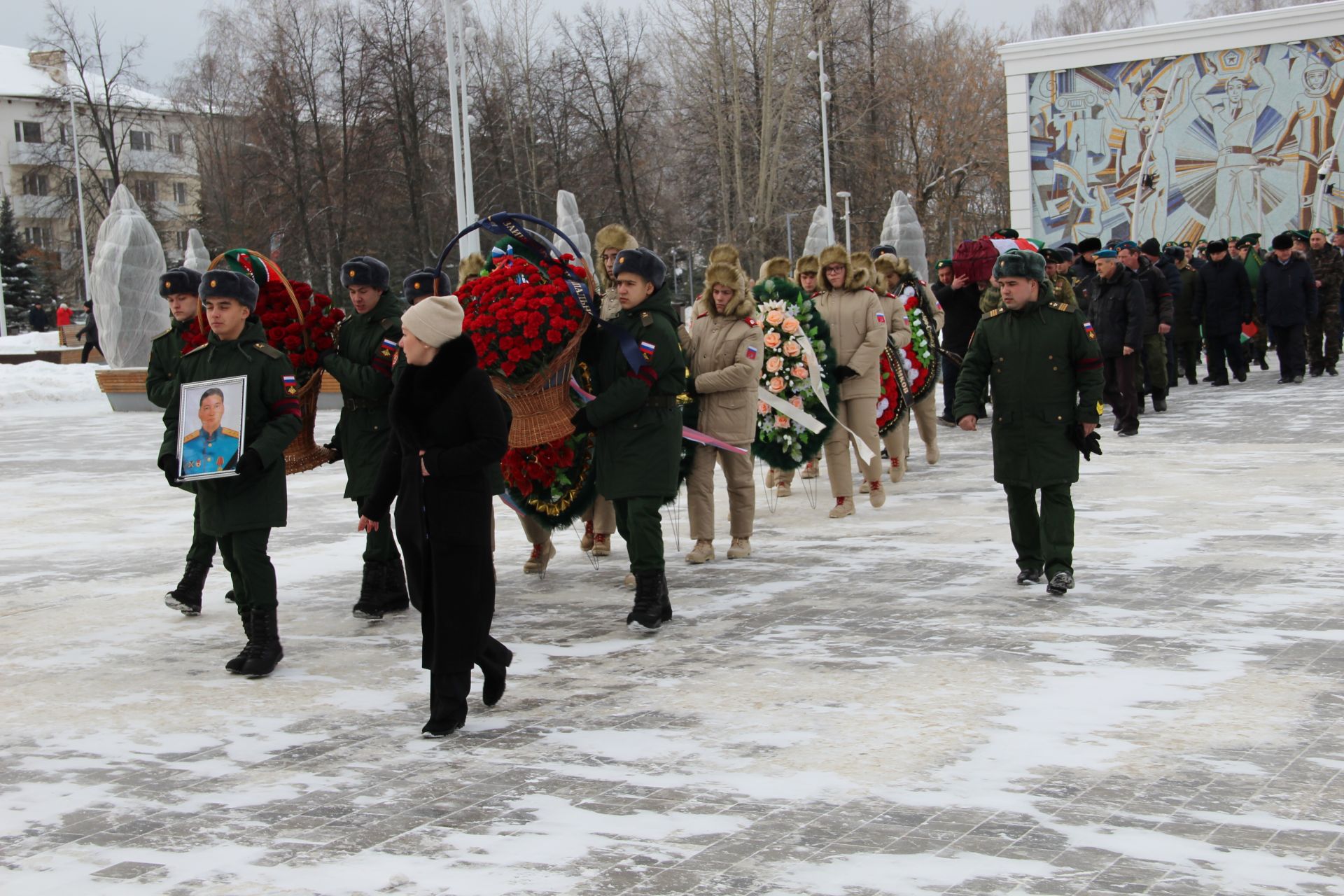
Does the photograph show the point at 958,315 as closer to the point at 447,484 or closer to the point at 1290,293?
the point at 1290,293

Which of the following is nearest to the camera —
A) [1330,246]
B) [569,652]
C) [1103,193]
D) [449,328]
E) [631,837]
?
[631,837]

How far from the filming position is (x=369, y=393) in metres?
7.42

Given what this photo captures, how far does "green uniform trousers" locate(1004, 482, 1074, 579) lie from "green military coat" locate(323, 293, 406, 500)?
130 inches

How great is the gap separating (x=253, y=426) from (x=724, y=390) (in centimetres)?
334

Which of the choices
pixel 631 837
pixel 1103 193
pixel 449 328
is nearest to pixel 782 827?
pixel 631 837

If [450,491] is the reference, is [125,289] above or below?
above

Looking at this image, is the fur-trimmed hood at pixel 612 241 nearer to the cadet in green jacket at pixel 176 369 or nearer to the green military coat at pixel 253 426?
the cadet in green jacket at pixel 176 369

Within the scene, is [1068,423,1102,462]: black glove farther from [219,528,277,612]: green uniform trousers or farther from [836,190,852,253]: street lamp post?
[836,190,852,253]: street lamp post

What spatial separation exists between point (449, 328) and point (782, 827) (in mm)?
2306

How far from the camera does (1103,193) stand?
98.4ft

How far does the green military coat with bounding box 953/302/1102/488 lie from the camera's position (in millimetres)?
7645

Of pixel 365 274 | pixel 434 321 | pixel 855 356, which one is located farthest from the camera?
pixel 855 356

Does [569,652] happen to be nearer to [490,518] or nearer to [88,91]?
[490,518]

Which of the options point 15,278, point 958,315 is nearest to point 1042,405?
point 958,315
